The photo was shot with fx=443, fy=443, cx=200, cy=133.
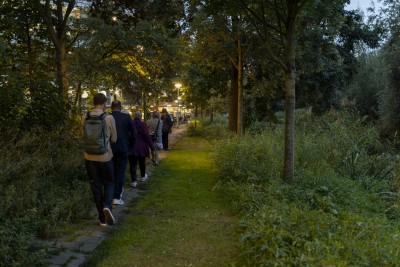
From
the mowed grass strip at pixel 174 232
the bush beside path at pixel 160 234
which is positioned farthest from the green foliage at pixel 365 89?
the bush beside path at pixel 160 234

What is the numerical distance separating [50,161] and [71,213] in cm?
156

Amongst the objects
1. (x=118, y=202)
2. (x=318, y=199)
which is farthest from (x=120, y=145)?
(x=318, y=199)

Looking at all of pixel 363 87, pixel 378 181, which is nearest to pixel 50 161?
pixel 378 181

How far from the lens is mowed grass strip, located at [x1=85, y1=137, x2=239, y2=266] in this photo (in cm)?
499

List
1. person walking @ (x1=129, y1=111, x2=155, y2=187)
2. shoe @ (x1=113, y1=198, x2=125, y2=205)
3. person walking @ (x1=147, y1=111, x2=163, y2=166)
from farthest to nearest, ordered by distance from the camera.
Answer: person walking @ (x1=147, y1=111, x2=163, y2=166), person walking @ (x1=129, y1=111, x2=155, y2=187), shoe @ (x1=113, y1=198, x2=125, y2=205)

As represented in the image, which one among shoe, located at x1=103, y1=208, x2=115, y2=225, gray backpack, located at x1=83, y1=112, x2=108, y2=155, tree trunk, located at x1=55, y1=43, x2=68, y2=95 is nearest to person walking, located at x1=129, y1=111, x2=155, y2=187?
tree trunk, located at x1=55, y1=43, x2=68, y2=95

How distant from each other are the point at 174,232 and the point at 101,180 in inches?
50.3

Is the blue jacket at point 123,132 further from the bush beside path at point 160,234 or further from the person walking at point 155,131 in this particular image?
the person walking at point 155,131

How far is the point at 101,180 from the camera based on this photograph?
20.6ft

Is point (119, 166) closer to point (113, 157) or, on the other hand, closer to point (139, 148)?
point (113, 157)

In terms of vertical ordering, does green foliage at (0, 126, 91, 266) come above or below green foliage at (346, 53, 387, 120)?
below

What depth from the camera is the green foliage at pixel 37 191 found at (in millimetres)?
4504

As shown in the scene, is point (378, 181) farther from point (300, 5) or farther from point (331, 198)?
point (300, 5)

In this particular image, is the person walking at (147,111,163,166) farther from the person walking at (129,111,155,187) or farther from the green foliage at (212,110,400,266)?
the person walking at (129,111,155,187)
